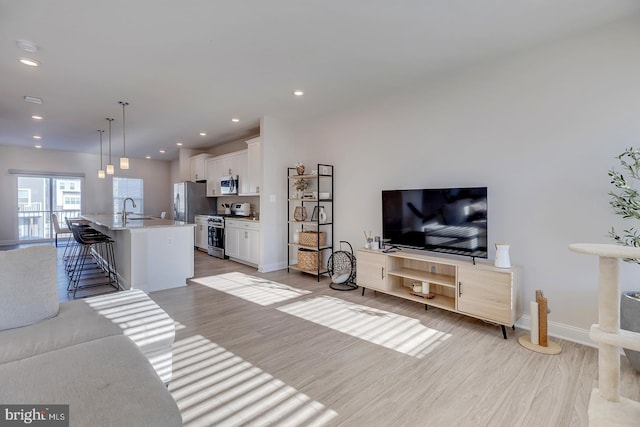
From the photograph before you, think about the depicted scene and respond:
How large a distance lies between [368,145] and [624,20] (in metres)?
2.66

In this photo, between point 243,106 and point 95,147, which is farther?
point 95,147

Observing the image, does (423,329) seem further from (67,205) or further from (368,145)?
(67,205)

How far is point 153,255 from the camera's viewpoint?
4148 millimetres

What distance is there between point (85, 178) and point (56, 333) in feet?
29.8

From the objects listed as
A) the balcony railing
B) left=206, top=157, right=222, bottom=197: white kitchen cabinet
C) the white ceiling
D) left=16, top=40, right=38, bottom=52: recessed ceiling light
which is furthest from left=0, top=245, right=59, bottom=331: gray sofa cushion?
the balcony railing

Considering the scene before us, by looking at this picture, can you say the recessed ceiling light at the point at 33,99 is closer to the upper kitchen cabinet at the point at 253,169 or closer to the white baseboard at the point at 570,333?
the upper kitchen cabinet at the point at 253,169

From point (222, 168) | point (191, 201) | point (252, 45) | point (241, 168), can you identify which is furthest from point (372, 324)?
point (191, 201)

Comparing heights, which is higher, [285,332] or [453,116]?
[453,116]

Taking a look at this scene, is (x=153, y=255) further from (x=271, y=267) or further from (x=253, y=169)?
(x=253, y=169)

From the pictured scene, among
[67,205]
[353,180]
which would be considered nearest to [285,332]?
[353,180]

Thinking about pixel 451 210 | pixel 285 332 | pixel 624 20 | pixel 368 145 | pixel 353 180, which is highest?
pixel 624 20

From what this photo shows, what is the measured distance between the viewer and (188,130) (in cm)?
620

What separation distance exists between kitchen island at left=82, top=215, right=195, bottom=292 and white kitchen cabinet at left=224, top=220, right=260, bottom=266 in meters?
1.21

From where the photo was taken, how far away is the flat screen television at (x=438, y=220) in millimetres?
3016
